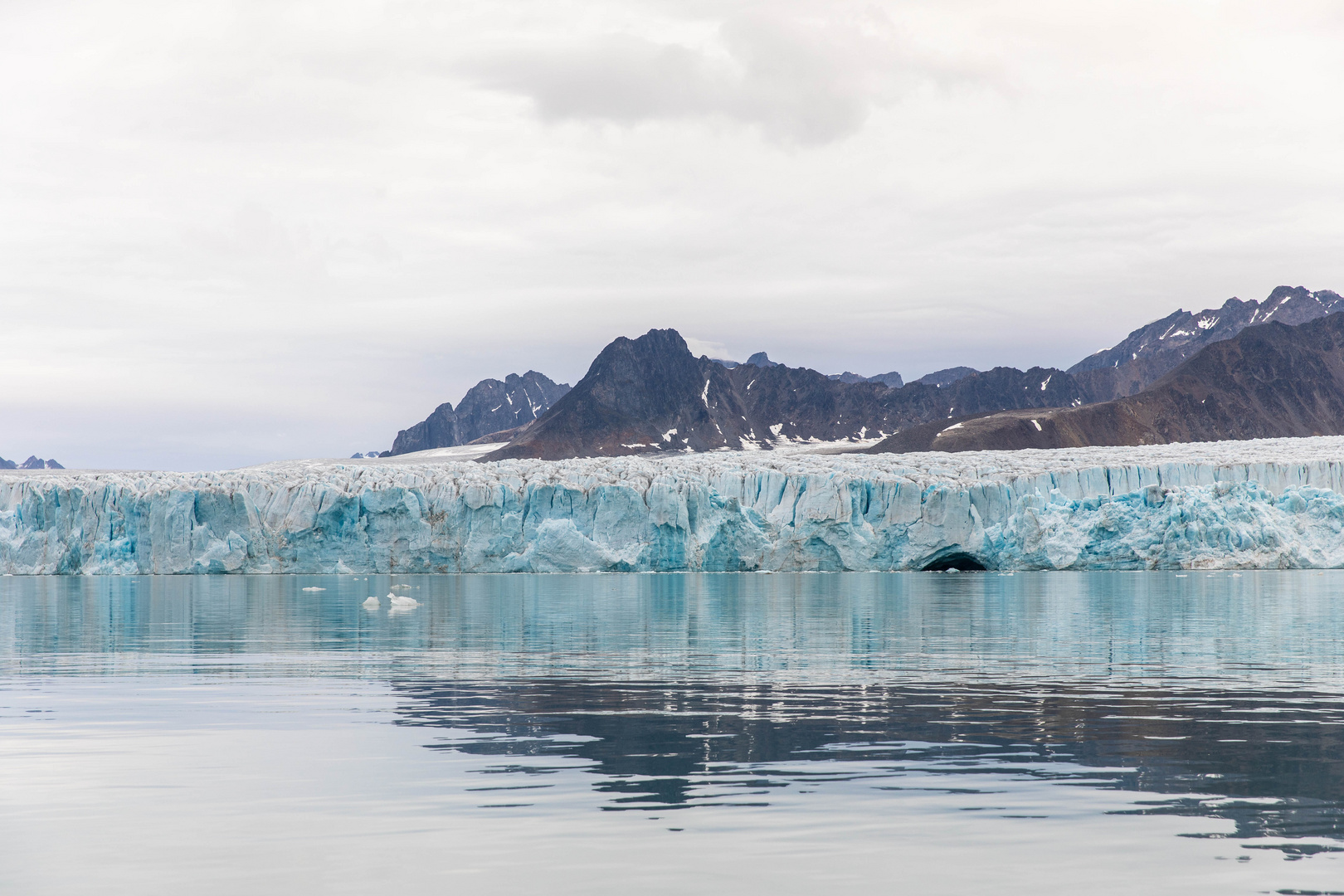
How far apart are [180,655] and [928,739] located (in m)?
12.8

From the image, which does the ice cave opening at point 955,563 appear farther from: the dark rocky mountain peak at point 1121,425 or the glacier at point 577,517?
the dark rocky mountain peak at point 1121,425

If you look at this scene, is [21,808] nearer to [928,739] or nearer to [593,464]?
[928,739]

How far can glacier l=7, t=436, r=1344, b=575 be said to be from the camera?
168ft

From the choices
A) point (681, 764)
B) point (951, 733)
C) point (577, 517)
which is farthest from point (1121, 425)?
point (681, 764)

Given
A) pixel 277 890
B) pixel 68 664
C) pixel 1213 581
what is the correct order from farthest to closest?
pixel 1213 581, pixel 68 664, pixel 277 890

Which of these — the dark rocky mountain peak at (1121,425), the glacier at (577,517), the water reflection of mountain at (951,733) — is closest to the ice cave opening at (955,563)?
the glacier at (577,517)

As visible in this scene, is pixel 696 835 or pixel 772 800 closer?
pixel 696 835

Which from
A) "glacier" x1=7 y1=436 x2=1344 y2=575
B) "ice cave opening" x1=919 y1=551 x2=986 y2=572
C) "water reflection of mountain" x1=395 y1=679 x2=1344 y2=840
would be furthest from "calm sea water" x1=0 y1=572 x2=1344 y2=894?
"ice cave opening" x1=919 y1=551 x2=986 y2=572

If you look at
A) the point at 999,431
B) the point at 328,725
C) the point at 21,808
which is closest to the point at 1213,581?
the point at 328,725

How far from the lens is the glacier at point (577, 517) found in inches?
2012

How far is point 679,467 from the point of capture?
55.2 metres

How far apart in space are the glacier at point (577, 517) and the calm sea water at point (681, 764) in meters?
30.1

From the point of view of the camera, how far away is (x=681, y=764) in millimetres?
8984

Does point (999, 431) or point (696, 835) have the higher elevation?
point (999, 431)
